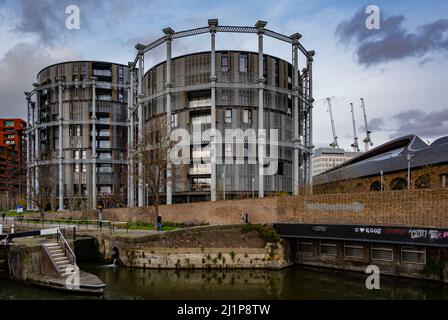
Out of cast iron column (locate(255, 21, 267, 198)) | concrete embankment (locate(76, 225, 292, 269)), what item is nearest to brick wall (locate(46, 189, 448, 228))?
concrete embankment (locate(76, 225, 292, 269))

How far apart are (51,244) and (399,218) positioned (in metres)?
20.2

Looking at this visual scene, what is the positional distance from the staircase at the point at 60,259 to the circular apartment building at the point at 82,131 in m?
47.9

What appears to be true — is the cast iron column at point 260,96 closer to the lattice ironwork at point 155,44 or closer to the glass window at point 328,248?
the lattice ironwork at point 155,44

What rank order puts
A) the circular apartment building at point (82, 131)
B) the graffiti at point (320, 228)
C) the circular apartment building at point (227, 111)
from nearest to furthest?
Answer: the graffiti at point (320, 228), the circular apartment building at point (227, 111), the circular apartment building at point (82, 131)

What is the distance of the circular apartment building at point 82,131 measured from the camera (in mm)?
69500

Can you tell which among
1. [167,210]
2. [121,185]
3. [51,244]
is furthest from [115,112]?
[51,244]

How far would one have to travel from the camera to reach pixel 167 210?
1299 inches

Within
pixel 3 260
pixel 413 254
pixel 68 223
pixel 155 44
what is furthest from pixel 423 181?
pixel 3 260

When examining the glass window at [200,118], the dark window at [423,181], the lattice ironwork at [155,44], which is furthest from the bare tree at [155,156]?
the dark window at [423,181]

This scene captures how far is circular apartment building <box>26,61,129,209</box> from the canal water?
1892 inches

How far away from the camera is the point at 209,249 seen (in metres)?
24.0

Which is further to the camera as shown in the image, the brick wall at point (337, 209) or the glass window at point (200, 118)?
the glass window at point (200, 118)

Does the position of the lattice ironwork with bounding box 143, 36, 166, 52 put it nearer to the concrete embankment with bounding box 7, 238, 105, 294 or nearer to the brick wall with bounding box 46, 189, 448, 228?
the brick wall with bounding box 46, 189, 448, 228

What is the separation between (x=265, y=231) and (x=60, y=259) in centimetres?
1299
